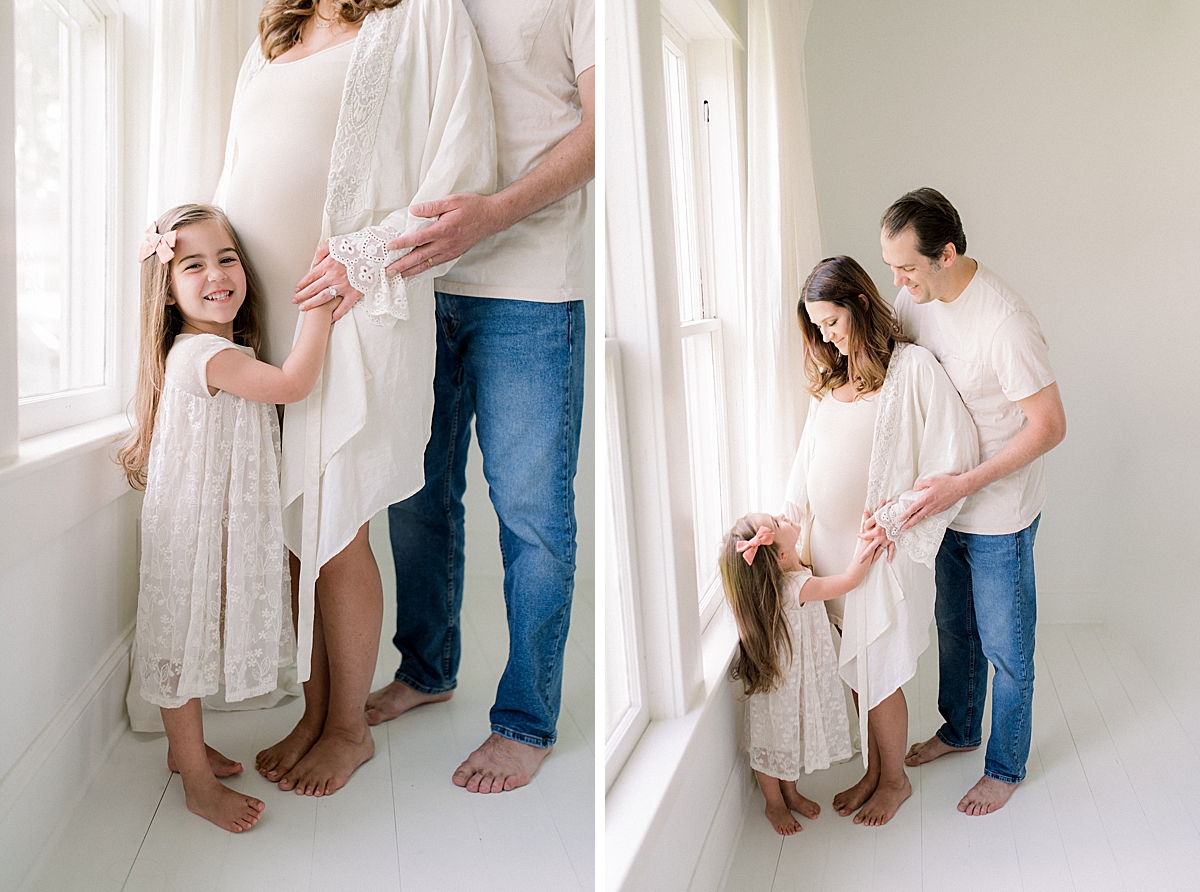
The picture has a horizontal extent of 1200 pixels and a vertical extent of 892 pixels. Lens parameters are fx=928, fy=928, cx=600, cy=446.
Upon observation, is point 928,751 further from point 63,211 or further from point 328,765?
point 63,211

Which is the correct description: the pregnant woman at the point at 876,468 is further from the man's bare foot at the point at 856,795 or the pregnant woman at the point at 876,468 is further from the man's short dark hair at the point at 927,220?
the man's short dark hair at the point at 927,220

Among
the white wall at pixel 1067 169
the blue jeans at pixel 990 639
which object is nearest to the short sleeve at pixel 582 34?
the blue jeans at pixel 990 639

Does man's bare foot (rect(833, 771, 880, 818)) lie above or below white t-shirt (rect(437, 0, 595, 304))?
below

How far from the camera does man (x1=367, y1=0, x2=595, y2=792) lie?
1355mm

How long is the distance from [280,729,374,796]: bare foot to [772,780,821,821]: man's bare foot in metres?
0.88

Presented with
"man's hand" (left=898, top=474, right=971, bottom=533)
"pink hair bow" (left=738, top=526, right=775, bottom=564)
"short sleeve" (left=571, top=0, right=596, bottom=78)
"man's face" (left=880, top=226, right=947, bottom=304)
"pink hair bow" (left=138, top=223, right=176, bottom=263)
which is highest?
"short sleeve" (left=571, top=0, right=596, bottom=78)

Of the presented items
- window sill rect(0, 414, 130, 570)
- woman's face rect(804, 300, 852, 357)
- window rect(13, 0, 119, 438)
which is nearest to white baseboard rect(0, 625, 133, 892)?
window sill rect(0, 414, 130, 570)

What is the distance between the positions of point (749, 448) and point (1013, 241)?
1098 mm

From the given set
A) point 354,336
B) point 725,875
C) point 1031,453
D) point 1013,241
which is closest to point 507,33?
point 354,336

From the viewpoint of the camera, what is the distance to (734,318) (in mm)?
2244

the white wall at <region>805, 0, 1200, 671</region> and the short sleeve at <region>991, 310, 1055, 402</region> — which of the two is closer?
the short sleeve at <region>991, 310, 1055, 402</region>

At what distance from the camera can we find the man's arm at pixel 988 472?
1755 millimetres

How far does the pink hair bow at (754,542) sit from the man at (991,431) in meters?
0.27

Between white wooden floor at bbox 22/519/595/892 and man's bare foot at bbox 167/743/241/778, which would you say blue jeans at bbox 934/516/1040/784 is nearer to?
white wooden floor at bbox 22/519/595/892
